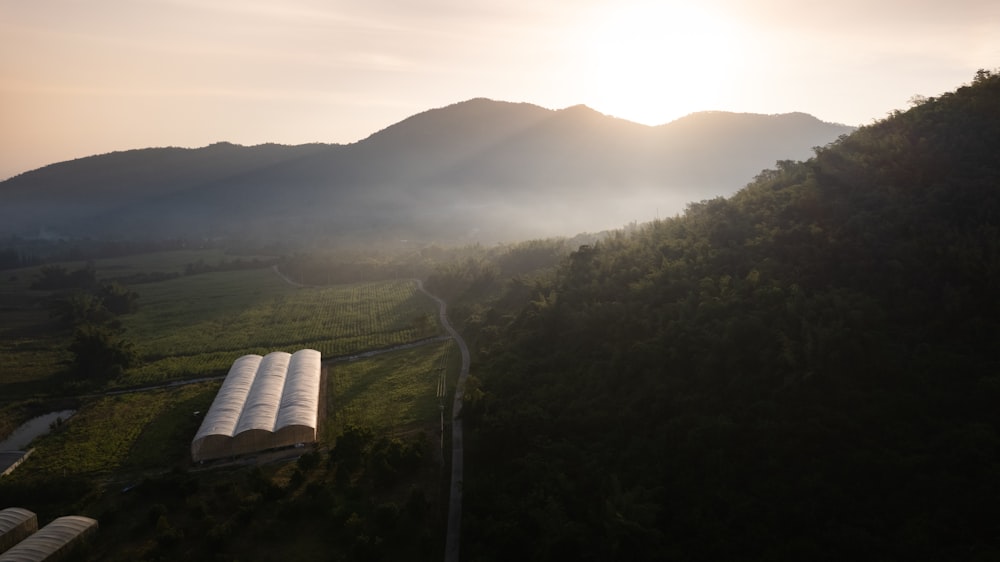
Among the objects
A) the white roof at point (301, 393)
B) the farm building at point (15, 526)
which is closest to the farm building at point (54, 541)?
the farm building at point (15, 526)

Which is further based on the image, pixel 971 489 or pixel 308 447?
pixel 308 447

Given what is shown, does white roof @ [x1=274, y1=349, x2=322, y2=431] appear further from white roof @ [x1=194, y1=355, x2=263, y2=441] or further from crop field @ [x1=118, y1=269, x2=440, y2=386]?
crop field @ [x1=118, y1=269, x2=440, y2=386]

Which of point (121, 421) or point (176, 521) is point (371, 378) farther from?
point (176, 521)

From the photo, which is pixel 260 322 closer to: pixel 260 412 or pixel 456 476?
pixel 260 412

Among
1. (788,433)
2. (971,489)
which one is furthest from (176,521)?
(971,489)

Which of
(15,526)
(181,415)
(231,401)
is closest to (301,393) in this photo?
(231,401)

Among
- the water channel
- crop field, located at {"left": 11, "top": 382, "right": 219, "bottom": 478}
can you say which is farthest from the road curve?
the water channel

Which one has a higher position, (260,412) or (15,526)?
(260,412)
